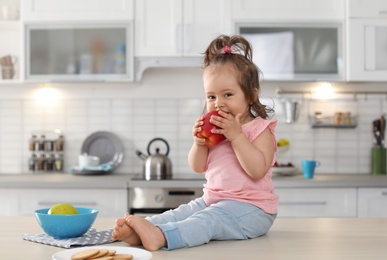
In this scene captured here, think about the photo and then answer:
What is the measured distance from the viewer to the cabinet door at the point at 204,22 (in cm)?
376

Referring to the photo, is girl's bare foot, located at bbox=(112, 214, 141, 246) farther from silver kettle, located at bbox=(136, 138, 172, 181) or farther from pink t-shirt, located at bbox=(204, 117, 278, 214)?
silver kettle, located at bbox=(136, 138, 172, 181)

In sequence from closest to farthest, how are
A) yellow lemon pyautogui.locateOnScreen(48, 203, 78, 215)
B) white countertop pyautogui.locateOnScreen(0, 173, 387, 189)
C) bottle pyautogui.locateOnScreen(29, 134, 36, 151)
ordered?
1. yellow lemon pyautogui.locateOnScreen(48, 203, 78, 215)
2. white countertop pyautogui.locateOnScreen(0, 173, 387, 189)
3. bottle pyautogui.locateOnScreen(29, 134, 36, 151)

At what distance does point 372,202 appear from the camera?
139 inches

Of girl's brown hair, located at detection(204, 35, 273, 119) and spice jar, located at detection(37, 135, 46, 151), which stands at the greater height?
girl's brown hair, located at detection(204, 35, 273, 119)

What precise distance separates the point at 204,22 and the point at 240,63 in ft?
6.81

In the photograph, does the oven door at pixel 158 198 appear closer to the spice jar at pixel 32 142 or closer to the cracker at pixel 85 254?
the spice jar at pixel 32 142

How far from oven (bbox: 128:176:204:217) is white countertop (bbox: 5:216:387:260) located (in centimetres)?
165

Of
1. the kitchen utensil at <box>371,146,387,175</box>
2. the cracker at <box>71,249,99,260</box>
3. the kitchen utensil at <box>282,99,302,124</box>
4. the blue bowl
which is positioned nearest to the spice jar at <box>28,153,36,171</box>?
the kitchen utensil at <box>282,99,302,124</box>

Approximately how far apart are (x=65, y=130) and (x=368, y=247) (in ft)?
9.82

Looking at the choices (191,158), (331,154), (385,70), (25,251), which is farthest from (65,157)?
(25,251)

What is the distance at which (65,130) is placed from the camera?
415 centimetres

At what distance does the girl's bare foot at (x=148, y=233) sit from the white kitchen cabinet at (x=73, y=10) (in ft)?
8.30

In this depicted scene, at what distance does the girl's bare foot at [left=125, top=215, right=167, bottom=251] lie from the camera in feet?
4.59

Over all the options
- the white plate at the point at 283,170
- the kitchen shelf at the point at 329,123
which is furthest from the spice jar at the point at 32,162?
the kitchen shelf at the point at 329,123
